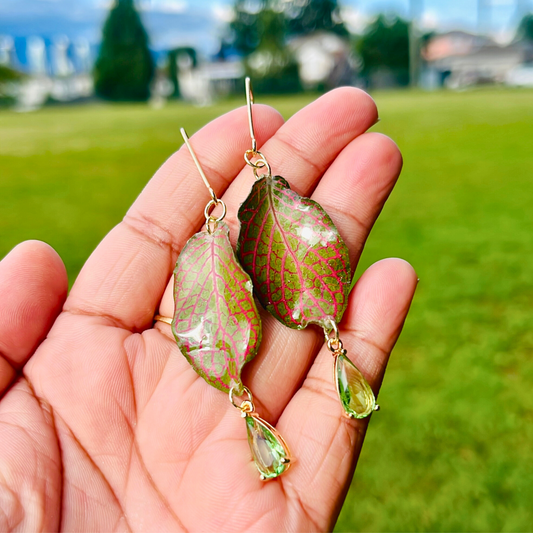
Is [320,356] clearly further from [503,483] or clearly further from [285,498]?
[503,483]

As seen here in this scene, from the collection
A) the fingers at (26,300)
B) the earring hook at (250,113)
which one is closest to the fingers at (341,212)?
the earring hook at (250,113)

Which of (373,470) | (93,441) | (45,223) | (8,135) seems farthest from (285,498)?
(8,135)

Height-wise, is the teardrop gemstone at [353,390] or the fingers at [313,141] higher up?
the fingers at [313,141]

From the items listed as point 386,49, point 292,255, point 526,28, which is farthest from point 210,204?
point 526,28

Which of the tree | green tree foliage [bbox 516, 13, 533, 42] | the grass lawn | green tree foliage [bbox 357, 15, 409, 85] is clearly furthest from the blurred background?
green tree foliage [bbox 516, 13, 533, 42]

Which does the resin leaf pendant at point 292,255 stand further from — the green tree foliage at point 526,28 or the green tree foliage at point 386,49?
the green tree foliage at point 526,28

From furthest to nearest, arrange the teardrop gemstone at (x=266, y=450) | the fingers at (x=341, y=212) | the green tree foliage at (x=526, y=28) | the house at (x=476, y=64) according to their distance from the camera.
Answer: the green tree foliage at (x=526, y=28)
the house at (x=476, y=64)
the fingers at (x=341, y=212)
the teardrop gemstone at (x=266, y=450)
